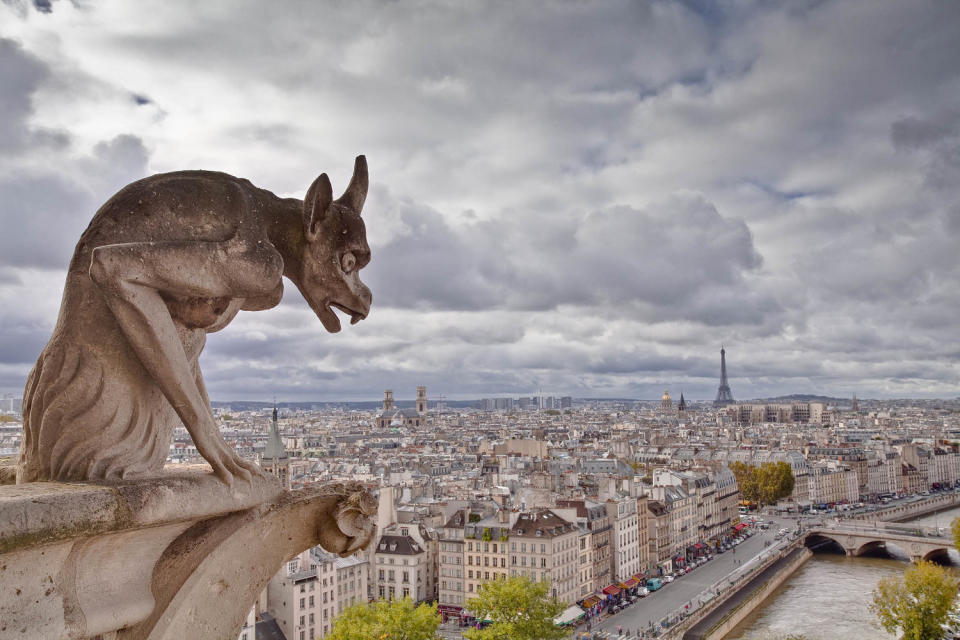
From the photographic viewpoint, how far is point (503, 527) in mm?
43938

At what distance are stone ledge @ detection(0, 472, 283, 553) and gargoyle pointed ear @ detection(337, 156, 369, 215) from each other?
1.41 meters

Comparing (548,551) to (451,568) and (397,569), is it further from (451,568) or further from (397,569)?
(397,569)

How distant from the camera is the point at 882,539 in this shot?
58875 mm

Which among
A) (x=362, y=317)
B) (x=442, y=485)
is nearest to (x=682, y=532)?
(x=442, y=485)

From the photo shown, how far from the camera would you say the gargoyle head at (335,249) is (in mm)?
4145

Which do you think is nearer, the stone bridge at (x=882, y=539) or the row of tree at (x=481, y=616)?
the row of tree at (x=481, y=616)

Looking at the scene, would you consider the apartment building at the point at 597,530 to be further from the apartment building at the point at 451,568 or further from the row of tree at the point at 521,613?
the row of tree at the point at 521,613

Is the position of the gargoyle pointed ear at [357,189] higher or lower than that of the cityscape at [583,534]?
higher

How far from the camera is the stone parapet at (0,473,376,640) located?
122 inches

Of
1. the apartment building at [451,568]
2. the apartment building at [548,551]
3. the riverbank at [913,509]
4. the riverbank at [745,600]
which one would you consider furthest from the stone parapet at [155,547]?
the riverbank at [913,509]

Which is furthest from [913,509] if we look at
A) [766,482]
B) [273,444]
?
[273,444]

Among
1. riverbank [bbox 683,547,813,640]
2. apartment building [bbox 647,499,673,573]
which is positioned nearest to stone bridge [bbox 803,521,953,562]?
riverbank [bbox 683,547,813,640]

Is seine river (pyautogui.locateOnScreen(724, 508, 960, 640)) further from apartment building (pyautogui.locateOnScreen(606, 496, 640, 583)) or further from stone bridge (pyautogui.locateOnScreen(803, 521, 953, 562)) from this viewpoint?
apartment building (pyautogui.locateOnScreen(606, 496, 640, 583))

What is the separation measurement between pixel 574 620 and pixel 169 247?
40.0 meters
